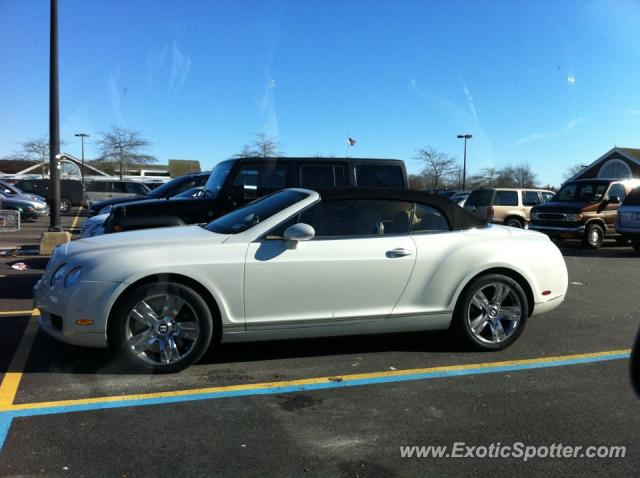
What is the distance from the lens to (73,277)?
→ 4176mm

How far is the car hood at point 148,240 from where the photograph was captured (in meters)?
4.33

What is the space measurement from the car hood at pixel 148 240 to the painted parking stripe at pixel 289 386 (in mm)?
1161

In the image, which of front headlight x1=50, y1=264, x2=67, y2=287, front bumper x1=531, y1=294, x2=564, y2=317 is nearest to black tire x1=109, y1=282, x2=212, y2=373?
front headlight x1=50, y1=264, x2=67, y2=287

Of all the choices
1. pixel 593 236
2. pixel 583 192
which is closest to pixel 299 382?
pixel 593 236

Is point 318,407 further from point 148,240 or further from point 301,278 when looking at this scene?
point 148,240

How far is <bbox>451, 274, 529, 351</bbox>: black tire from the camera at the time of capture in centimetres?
491

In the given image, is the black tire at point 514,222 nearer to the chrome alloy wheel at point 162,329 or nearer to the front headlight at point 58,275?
the chrome alloy wheel at point 162,329

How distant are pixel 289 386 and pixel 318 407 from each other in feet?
1.41

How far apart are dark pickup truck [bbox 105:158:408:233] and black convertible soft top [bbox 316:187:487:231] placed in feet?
8.23

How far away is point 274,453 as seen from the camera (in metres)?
3.12

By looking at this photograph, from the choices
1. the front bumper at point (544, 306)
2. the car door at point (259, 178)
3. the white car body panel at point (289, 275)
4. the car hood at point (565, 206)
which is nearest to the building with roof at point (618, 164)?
the car hood at point (565, 206)

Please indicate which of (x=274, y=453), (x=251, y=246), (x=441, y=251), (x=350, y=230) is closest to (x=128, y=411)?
(x=274, y=453)

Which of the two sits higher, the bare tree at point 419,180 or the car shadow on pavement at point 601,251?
the bare tree at point 419,180

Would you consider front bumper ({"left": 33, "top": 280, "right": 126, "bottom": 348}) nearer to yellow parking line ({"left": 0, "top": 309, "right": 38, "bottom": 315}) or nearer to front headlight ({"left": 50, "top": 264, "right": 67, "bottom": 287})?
front headlight ({"left": 50, "top": 264, "right": 67, "bottom": 287})
